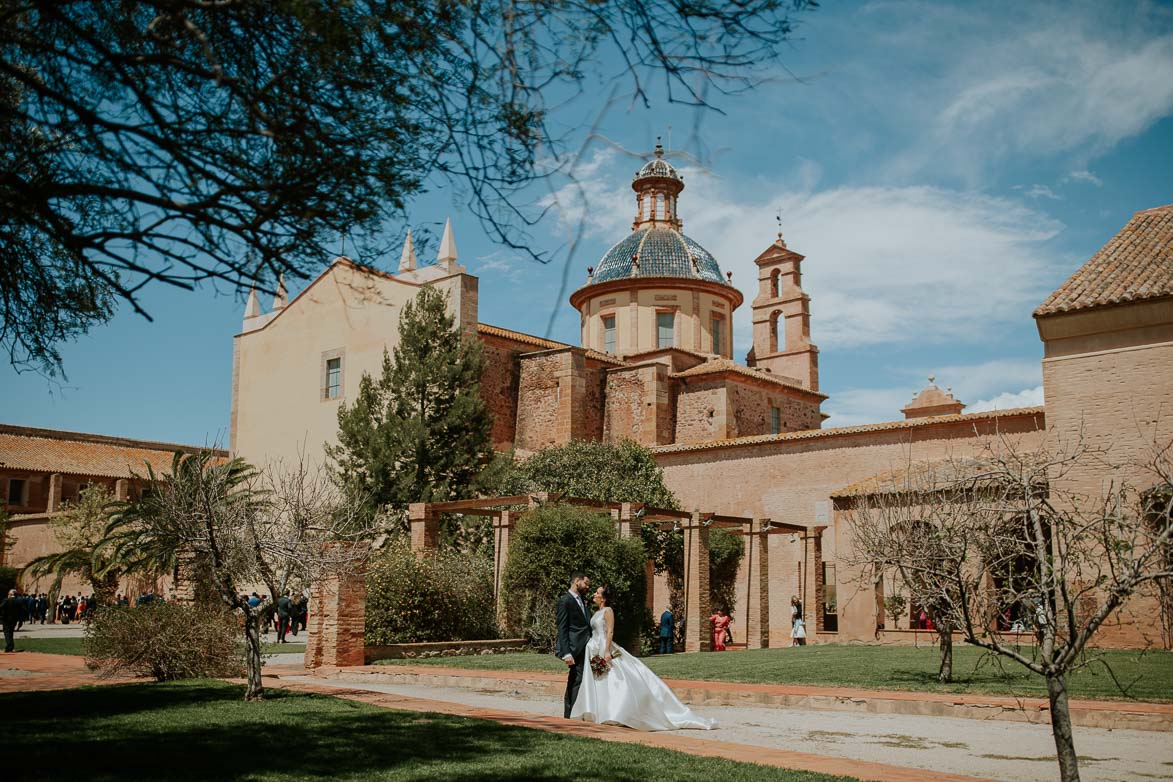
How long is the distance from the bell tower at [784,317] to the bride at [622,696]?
3166 cm

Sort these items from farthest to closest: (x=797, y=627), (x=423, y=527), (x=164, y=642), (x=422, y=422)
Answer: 1. (x=422, y=422)
2. (x=797, y=627)
3. (x=423, y=527)
4. (x=164, y=642)

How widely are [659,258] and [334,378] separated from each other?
1410 centimetres

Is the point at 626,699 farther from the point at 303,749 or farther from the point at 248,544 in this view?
the point at 248,544

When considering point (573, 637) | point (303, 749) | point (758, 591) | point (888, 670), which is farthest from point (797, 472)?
point (303, 749)

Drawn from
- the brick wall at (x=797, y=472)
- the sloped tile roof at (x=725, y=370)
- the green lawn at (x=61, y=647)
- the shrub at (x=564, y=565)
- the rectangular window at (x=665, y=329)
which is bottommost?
the green lawn at (x=61, y=647)

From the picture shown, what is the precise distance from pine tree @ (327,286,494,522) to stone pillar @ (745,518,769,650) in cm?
804

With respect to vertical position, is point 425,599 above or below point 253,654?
above

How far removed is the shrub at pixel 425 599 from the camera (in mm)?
18938

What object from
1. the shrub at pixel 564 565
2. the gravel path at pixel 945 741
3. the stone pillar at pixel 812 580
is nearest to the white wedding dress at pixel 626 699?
the gravel path at pixel 945 741

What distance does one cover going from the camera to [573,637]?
389 inches

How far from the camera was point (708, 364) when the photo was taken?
36.5 metres

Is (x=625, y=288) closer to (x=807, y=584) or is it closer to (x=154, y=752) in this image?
(x=807, y=584)

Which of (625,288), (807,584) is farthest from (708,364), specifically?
(807,584)

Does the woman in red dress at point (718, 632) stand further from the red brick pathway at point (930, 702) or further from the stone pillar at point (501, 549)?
the red brick pathway at point (930, 702)
